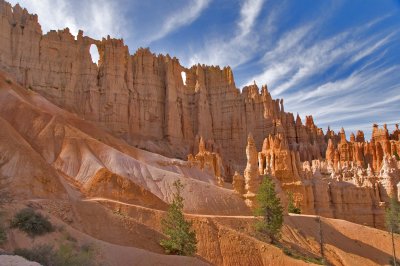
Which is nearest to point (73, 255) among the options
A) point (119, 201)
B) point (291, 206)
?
point (119, 201)

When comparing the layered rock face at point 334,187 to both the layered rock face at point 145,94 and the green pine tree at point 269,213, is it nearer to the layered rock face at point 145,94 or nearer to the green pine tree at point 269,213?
the green pine tree at point 269,213

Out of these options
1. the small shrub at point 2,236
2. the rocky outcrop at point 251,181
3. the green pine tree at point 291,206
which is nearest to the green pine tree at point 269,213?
the rocky outcrop at point 251,181

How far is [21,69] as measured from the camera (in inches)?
2675

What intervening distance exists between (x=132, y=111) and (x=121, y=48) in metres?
13.0

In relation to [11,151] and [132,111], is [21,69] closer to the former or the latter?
[132,111]

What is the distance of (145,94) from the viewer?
8056cm

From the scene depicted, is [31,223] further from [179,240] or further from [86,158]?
[86,158]

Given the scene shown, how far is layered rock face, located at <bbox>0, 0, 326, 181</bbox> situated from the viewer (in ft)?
229

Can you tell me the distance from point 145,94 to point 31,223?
6208 cm

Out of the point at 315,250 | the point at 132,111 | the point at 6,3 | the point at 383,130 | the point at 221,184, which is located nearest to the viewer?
the point at 315,250

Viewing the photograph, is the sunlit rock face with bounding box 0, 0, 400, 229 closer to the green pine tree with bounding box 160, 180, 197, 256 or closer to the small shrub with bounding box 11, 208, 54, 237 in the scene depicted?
the green pine tree with bounding box 160, 180, 197, 256

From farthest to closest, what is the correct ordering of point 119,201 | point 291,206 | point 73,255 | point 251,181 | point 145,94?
1. point 145,94
2. point 291,206
3. point 251,181
4. point 119,201
5. point 73,255

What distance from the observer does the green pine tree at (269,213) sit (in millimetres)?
36281

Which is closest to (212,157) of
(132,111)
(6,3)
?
(132,111)
